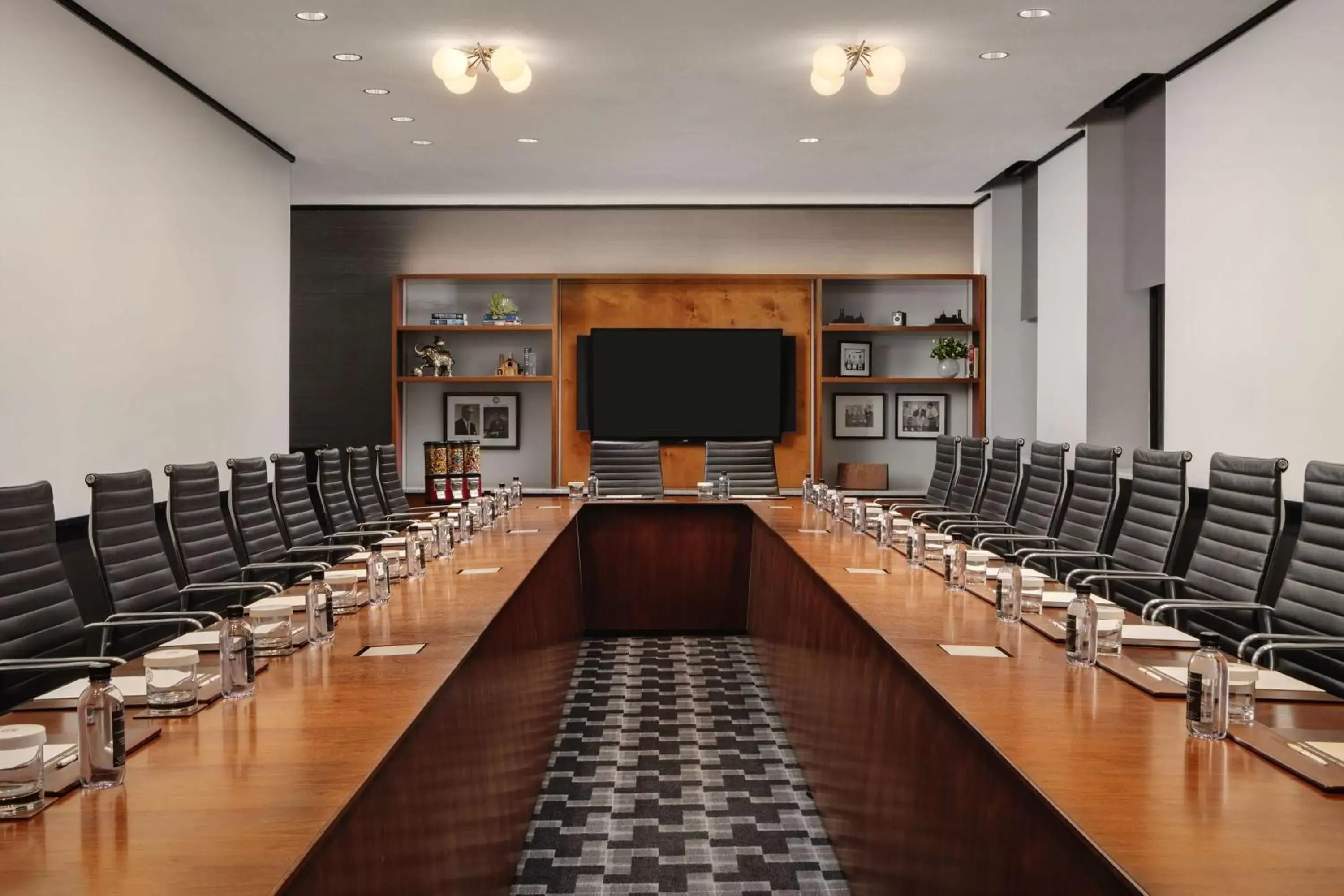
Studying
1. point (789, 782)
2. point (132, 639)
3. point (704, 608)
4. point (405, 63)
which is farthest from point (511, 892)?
point (405, 63)

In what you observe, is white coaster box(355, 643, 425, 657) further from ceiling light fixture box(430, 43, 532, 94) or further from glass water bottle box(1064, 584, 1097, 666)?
ceiling light fixture box(430, 43, 532, 94)

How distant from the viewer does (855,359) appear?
9398mm

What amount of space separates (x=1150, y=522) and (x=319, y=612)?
2946 mm

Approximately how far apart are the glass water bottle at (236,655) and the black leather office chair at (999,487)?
4.11 m

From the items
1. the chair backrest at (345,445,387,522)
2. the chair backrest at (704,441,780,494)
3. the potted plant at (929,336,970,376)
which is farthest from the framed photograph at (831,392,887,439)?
the chair backrest at (345,445,387,522)

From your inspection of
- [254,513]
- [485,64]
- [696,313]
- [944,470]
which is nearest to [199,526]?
[254,513]

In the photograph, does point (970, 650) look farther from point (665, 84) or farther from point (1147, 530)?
point (665, 84)

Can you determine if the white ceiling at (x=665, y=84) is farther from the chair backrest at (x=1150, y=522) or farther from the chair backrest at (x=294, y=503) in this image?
the chair backrest at (x=1150, y=522)

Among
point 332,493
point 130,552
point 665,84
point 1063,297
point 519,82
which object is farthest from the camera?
point 1063,297

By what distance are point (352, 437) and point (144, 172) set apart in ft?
13.4

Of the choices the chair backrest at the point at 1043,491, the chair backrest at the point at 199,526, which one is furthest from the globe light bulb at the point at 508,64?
the chair backrest at the point at 1043,491

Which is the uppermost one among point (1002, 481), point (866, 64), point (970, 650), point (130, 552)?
point (866, 64)

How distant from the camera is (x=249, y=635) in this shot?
6.59ft

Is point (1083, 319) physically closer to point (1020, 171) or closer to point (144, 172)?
point (1020, 171)
